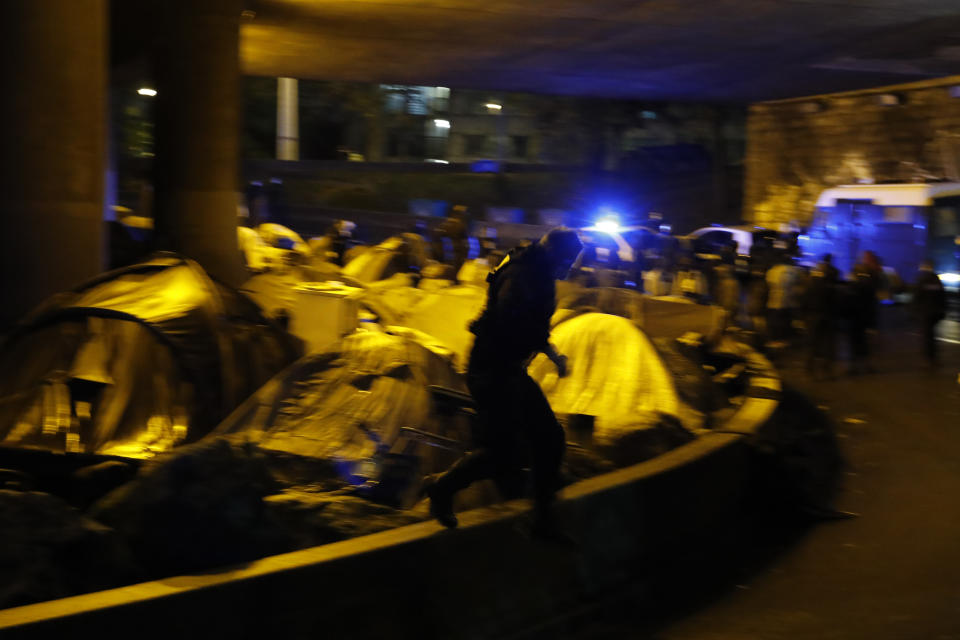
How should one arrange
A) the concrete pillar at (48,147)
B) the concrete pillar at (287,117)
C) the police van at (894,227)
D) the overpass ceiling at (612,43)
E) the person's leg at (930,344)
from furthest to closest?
the concrete pillar at (287,117) → the police van at (894,227) → the overpass ceiling at (612,43) → the person's leg at (930,344) → the concrete pillar at (48,147)

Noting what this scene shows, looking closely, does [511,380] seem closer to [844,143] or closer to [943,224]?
[943,224]

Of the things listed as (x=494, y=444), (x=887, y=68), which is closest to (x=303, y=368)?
(x=494, y=444)

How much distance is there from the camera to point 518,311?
18.2ft

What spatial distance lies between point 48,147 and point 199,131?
504 cm

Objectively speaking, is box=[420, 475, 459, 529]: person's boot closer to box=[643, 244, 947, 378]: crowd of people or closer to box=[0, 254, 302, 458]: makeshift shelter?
box=[0, 254, 302, 458]: makeshift shelter

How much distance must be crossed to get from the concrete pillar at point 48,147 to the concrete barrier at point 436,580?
7.27 m

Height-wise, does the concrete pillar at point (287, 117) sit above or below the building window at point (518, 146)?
below

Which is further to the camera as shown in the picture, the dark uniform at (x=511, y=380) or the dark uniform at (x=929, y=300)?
the dark uniform at (x=929, y=300)

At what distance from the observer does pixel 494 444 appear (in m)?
5.64

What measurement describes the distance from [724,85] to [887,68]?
190 inches

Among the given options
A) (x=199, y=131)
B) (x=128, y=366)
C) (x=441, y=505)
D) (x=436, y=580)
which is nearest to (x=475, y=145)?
(x=199, y=131)

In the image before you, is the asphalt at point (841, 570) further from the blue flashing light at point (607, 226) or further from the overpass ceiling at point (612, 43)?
the overpass ceiling at point (612, 43)

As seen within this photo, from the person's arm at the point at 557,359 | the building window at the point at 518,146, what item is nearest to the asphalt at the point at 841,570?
the person's arm at the point at 557,359

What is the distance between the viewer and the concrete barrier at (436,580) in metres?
4.18
